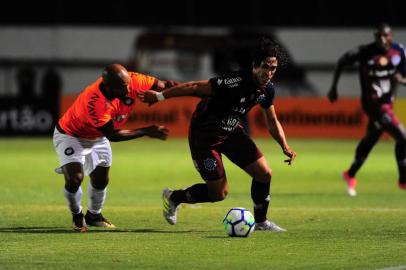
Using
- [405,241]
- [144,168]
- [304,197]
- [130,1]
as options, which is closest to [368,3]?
[130,1]

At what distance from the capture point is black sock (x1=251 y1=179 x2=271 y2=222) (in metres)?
12.8

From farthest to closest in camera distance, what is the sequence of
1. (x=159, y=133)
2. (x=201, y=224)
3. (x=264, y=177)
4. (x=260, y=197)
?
(x=201, y=224), (x=260, y=197), (x=264, y=177), (x=159, y=133)

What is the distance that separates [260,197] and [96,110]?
2.06 meters

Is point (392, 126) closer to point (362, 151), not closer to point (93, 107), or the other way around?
point (362, 151)

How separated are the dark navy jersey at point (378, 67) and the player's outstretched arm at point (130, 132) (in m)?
6.61

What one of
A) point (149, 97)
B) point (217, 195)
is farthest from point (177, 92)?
point (217, 195)

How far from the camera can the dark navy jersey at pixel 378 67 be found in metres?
18.2

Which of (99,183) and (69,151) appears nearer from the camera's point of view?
(69,151)

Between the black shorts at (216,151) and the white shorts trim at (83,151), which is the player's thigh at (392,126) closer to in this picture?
the black shorts at (216,151)

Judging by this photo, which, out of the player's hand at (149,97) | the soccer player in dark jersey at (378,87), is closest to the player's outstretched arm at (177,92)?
the player's hand at (149,97)

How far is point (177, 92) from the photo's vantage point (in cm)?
1191

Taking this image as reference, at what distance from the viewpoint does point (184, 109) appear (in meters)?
33.2

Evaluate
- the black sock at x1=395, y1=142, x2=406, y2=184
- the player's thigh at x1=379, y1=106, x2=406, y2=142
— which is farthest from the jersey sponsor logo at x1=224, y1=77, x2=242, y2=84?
the black sock at x1=395, y1=142, x2=406, y2=184

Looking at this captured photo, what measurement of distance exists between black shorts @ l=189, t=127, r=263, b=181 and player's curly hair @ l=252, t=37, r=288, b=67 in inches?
37.9
